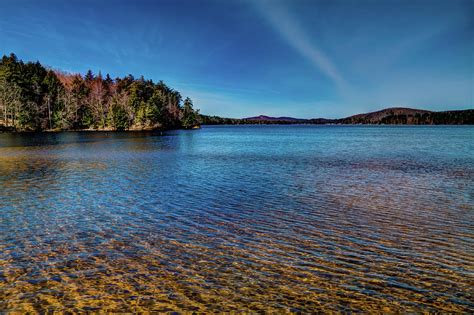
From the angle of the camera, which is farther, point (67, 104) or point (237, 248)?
point (67, 104)

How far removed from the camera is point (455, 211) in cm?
1304

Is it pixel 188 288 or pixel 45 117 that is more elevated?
pixel 45 117

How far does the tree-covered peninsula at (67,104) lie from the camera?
100m

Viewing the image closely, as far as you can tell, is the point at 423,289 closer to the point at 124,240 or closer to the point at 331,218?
the point at 331,218

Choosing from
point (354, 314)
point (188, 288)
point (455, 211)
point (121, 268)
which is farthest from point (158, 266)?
point (455, 211)

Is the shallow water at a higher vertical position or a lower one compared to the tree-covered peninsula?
lower

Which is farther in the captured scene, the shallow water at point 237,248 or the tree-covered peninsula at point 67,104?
the tree-covered peninsula at point 67,104

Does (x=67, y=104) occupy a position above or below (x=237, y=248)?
above

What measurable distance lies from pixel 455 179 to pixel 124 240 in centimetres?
2185

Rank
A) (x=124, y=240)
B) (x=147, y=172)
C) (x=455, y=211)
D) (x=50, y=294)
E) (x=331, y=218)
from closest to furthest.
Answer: (x=50, y=294), (x=124, y=240), (x=331, y=218), (x=455, y=211), (x=147, y=172)

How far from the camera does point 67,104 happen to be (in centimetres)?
12044

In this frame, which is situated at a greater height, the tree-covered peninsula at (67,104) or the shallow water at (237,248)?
the tree-covered peninsula at (67,104)

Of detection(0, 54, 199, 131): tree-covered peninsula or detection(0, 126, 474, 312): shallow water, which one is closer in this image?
detection(0, 126, 474, 312): shallow water

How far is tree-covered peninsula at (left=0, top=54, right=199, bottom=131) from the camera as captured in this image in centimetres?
10050
